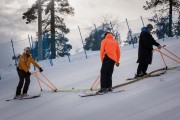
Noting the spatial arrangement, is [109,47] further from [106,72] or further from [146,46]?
[146,46]

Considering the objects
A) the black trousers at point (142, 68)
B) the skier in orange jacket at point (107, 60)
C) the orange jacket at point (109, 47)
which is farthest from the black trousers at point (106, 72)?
the black trousers at point (142, 68)

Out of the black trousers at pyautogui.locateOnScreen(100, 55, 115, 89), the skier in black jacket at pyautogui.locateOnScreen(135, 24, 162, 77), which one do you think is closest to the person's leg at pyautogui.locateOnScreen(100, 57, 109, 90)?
the black trousers at pyautogui.locateOnScreen(100, 55, 115, 89)

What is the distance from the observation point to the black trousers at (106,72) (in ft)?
25.1

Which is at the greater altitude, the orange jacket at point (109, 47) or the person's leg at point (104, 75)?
the orange jacket at point (109, 47)

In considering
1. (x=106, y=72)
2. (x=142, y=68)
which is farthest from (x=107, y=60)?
(x=142, y=68)

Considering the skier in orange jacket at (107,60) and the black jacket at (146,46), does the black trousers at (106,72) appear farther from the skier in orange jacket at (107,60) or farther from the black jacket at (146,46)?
the black jacket at (146,46)

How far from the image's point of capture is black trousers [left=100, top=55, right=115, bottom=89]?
766cm

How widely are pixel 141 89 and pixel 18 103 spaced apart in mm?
4279

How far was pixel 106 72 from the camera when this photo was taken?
769 cm

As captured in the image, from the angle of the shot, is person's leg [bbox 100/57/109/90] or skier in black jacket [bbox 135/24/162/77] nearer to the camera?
person's leg [bbox 100/57/109/90]

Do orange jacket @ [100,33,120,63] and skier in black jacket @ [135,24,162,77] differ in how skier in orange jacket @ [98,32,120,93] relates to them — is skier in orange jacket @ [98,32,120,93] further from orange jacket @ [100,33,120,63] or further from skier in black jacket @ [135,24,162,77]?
skier in black jacket @ [135,24,162,77]

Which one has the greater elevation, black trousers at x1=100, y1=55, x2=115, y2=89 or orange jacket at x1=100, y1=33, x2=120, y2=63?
orange jacket at x1=100, y1=33, x2=120, y2=63

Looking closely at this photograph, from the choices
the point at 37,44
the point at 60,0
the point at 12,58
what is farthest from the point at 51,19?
the point at 12,58

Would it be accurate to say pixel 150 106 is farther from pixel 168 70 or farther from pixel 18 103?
pixel 18 103
